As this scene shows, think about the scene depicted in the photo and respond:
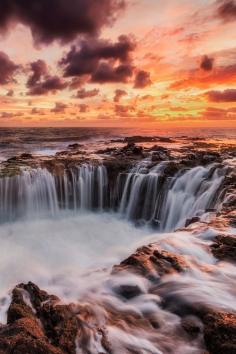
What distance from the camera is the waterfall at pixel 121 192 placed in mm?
14188

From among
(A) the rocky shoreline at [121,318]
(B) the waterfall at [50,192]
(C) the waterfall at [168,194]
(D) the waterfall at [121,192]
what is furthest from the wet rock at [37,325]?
(B) the waterfall at [50,192]

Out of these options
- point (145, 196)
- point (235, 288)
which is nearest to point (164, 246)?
point (235, 288)

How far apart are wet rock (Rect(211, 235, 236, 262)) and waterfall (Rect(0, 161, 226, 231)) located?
19.3 feet

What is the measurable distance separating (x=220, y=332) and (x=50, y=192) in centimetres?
1303

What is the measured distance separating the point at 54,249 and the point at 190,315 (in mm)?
7910

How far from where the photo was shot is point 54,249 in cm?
1168

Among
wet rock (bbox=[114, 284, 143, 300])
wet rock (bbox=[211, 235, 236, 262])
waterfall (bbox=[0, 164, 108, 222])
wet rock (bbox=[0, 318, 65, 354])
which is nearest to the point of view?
wet rock (bbox=[0, 318, 65, 354])

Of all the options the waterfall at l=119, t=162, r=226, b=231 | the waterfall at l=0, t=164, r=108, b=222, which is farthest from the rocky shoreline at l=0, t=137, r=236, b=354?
the waterfall at l=0, t=164, r=108, b=222

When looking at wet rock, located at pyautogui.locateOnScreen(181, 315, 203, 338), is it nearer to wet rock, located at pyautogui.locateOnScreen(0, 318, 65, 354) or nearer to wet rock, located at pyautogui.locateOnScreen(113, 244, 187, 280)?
wet rock, located at pyautogui.locateOnScreen(113, 244, 187, 280)

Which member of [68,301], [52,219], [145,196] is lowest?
[52,219]

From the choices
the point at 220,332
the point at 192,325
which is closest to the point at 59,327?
the point at 192,325

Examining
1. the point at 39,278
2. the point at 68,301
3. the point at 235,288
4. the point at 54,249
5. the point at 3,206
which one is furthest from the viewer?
the point at 3,206

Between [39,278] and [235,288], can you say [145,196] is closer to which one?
[39,278]

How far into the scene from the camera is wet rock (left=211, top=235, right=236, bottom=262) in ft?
21.5
